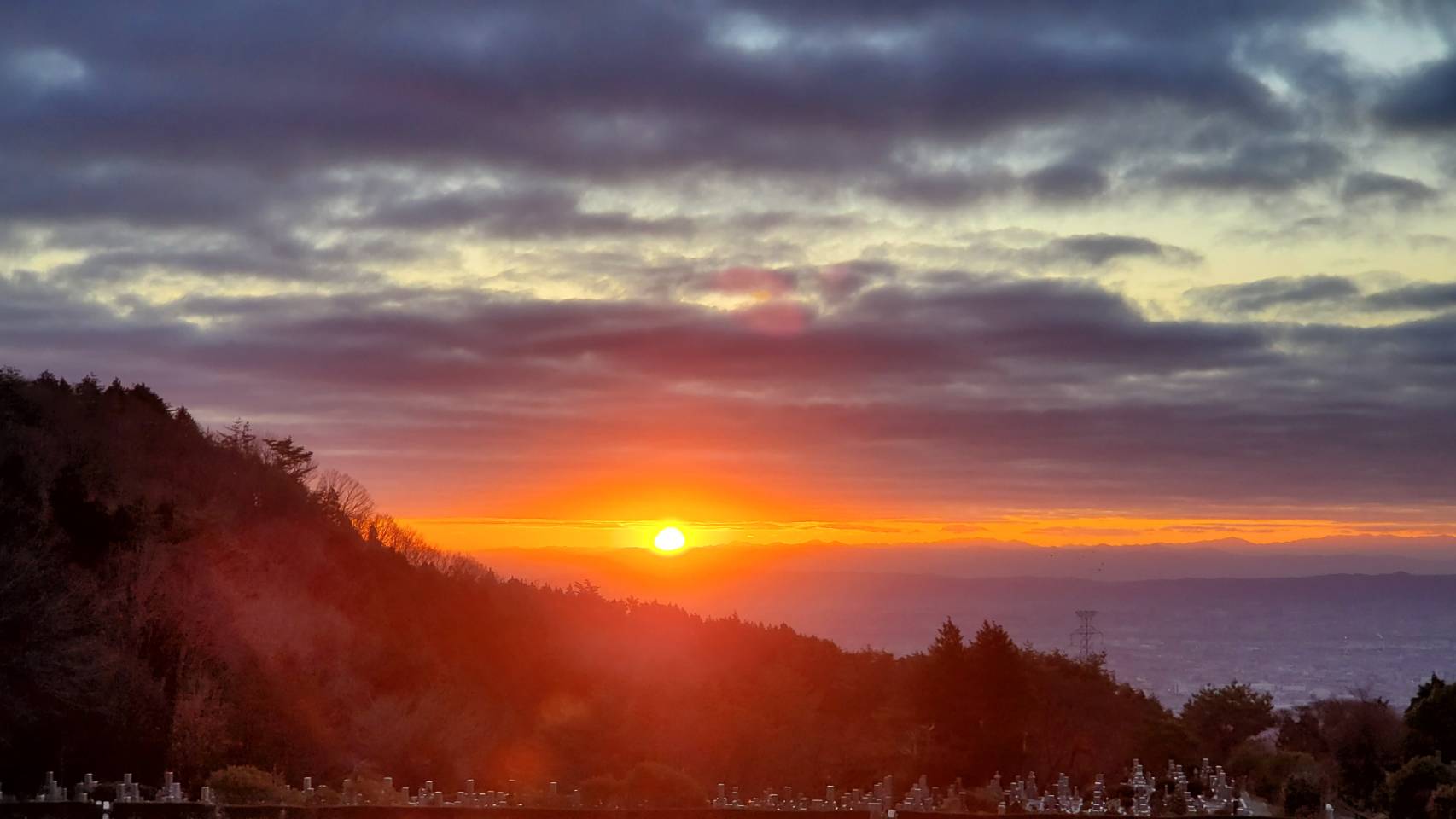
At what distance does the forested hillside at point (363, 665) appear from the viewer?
31.3m

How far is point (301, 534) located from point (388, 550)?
6.34 m

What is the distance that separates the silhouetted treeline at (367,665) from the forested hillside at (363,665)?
101 mm

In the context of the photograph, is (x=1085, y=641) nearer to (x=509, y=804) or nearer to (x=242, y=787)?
(x=242, y=787)

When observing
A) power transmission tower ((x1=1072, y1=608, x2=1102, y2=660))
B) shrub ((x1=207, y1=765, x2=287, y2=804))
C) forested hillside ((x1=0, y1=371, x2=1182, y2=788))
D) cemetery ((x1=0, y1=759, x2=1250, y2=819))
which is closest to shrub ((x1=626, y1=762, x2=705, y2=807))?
cemetery ((x1=0, y1=759, x2=1250, y2=819))

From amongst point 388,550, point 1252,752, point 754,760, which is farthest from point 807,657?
point 1252,752

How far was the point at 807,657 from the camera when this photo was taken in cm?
5378

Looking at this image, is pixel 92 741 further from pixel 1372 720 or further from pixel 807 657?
pixel 1372 720

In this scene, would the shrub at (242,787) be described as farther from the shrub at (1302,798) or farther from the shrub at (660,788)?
the shrub at (1302,798)

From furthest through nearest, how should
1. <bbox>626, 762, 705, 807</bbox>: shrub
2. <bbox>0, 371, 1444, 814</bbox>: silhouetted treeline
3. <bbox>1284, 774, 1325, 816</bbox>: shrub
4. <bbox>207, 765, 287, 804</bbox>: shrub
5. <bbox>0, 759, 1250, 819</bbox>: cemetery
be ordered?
<bbox>0, 371, 1444, 814</bbox>: silhouetted treeline → <bbox>1284, 774, 1325, 816</bbox>: shrub → <bbox>207, 765, 287, 804</bbox>: shrub → <bbox>626, 762, 705, 807</bbox>: shrub → <bbox>0, 759, 1250, 819</bbox>: cemetery

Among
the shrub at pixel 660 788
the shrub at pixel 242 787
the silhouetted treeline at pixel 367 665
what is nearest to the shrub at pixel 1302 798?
the shrub at pixel 660 788

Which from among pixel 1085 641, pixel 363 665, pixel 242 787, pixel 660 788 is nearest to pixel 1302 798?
pixel 660 788

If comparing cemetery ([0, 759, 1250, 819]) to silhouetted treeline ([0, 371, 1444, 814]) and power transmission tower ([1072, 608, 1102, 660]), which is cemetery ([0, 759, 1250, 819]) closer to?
→ silhouetted treeline ([0, 371, 1444, 814])

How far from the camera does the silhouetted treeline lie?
31250 millimetres

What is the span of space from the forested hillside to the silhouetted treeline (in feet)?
0.33
